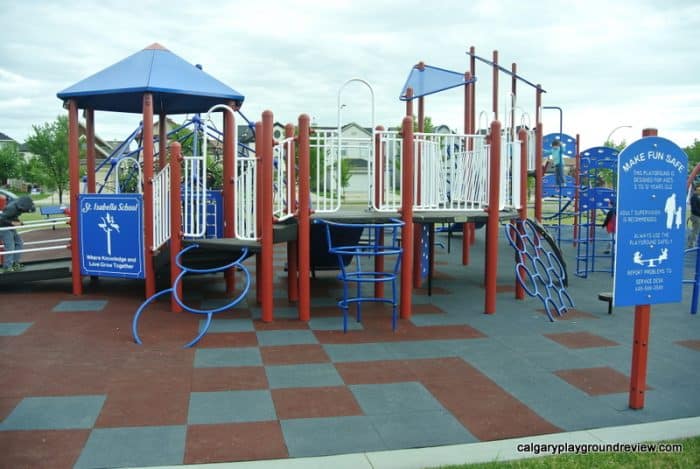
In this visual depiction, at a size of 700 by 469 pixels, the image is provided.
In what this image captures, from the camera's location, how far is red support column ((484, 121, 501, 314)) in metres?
8.89

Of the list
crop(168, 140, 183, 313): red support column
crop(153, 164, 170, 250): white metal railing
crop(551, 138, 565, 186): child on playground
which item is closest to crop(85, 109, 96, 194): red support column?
crop(153, 164, 170, 250): white metal railing

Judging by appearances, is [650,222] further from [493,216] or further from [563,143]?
[563,143]

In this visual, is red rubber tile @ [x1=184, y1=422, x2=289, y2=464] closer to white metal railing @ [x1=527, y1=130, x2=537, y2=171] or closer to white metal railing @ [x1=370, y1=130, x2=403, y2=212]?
white metal railing @ [x1=370, y1=130, x2=403, y2=212]

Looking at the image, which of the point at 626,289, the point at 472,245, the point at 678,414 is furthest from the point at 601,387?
the point at 472,245

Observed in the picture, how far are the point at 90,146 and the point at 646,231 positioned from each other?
29.7ft

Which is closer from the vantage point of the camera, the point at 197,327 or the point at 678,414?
the point at 678,414

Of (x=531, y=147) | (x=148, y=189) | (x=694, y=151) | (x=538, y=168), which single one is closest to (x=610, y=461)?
(x=148, y=189)

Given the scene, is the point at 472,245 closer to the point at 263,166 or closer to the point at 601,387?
the point at 263,166

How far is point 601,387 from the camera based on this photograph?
5.71 meters

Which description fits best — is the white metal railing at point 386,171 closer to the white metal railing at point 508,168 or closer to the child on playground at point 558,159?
the white metal railing at point 508,168

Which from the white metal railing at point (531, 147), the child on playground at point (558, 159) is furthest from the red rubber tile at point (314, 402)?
the child on playground at point (558, 159)

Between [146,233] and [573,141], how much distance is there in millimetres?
12604

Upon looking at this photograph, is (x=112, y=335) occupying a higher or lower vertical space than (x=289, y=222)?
lower

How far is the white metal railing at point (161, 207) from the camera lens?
9.15 metres
